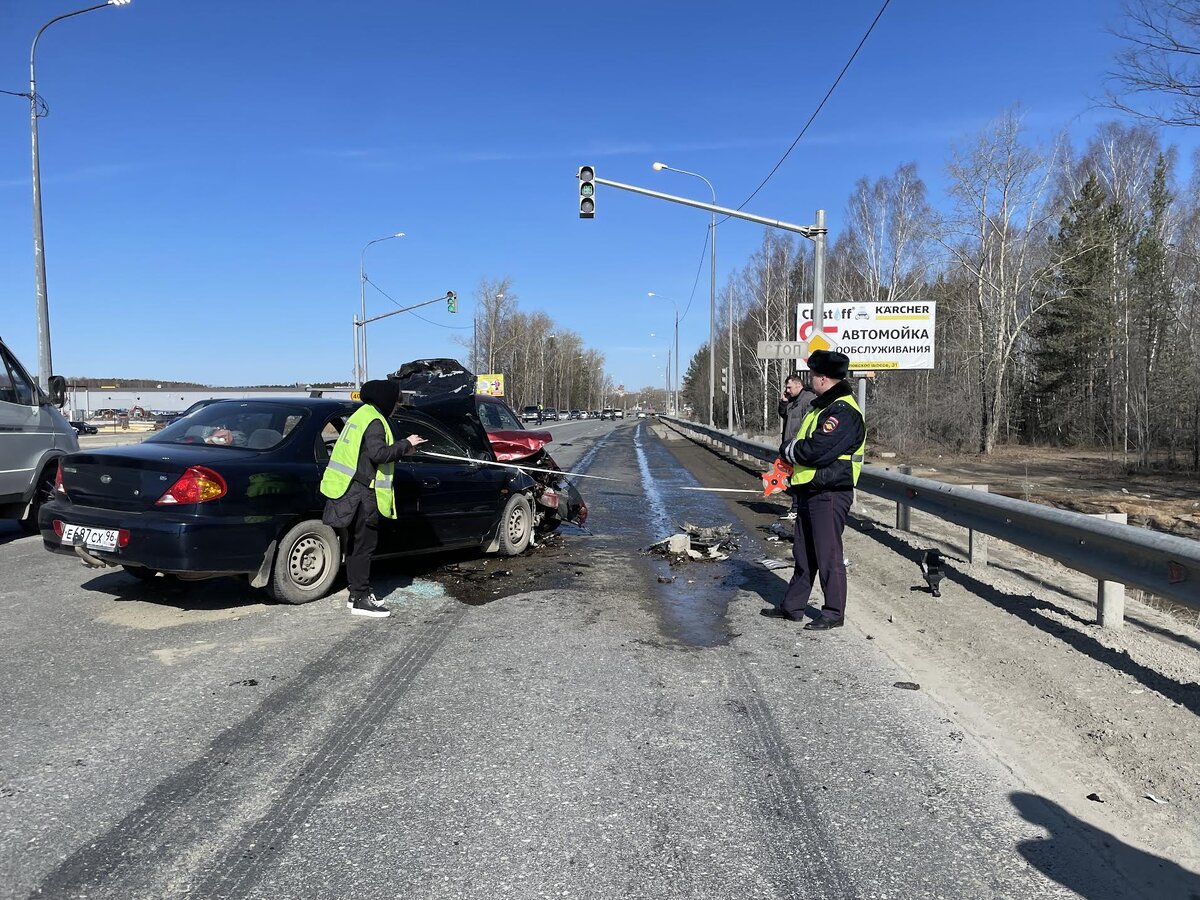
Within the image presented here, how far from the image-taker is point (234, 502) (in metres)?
5.73

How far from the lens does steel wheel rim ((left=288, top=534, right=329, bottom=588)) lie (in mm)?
6348

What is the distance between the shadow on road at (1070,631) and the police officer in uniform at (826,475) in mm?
1546

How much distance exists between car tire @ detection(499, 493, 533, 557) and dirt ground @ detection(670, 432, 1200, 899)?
2.76 m

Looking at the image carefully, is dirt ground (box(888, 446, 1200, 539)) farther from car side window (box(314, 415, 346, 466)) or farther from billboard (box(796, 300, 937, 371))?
car side window (box(314, 415, 346, 466))

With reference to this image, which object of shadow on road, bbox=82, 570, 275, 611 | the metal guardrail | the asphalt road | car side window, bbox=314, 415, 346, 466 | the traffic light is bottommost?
the asphalt road

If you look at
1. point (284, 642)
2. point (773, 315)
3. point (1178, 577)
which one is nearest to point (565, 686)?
point (284, 642)

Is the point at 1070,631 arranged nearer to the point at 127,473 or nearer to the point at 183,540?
the point at 183,540

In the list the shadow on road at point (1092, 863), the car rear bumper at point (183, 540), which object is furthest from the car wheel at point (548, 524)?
the shadow on road at point (1092, 863)

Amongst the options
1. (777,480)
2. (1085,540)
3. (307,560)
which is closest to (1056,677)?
(1085,540)

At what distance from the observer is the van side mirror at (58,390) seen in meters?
9.98

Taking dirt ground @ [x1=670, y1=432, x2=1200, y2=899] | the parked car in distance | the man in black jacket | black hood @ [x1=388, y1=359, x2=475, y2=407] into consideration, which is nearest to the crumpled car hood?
black hood @ [x1=388, y1=359, x2=475, y2=407]

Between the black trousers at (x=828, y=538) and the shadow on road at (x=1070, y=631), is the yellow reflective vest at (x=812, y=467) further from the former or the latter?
the shadow on road at (x=1070, y=631)

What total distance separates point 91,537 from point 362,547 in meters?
1.85

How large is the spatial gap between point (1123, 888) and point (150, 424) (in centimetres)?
6554
